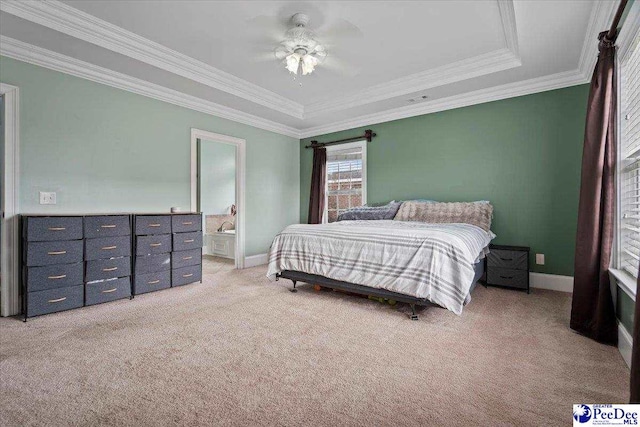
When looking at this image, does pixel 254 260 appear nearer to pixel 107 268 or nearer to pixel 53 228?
pixel 107 268

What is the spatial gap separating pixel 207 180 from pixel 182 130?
2639 millimetres

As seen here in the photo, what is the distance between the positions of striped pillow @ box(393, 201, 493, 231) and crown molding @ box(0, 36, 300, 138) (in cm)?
302

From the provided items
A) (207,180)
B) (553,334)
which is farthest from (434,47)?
(207,180)

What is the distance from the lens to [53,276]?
2822 millimetres

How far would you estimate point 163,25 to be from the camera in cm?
285

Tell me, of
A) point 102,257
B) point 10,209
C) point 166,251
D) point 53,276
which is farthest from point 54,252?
point 166,251

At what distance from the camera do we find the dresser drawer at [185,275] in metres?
3.77

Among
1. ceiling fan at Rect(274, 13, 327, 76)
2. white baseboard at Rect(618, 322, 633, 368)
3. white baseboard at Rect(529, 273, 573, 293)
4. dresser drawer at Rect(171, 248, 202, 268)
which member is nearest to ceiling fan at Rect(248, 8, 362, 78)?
ceiling fan at Rect(274, 13, 327, 76)

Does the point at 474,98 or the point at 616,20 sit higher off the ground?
the point at 474,98

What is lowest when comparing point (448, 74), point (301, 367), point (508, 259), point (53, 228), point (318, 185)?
point (301, 367)

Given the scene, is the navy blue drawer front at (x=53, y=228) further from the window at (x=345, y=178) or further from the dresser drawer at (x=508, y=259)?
the dresser drawer at (x=508, y=259)

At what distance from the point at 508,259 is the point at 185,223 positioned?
399 cm

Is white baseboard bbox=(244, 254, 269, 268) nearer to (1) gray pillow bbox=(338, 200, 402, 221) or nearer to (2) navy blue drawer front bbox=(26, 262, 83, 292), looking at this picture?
(1) gray pillow bbox=(338, 200, 402, 221)

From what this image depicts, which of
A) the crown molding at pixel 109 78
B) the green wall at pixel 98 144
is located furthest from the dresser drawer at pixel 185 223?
the crown molding at pixel 109 78
